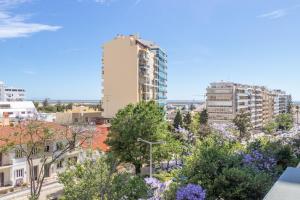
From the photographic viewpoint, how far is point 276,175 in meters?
12.1

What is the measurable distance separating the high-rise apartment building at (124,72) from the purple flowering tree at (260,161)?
168 feet

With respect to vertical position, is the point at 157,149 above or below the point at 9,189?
above

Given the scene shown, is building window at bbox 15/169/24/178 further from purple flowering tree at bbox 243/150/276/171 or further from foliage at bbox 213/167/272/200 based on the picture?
foliage at bbox 213/167/272/200

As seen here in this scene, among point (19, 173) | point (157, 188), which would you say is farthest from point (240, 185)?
point (19, 173)

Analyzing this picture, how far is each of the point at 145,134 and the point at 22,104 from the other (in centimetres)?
7705

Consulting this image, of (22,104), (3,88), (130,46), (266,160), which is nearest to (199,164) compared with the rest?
(266,160)

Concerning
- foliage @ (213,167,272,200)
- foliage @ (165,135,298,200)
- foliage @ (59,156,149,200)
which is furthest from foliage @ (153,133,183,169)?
foliage @ (213,167,272,200)

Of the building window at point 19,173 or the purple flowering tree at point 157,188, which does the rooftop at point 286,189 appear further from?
the building window at point 19,173

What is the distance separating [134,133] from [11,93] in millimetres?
156263

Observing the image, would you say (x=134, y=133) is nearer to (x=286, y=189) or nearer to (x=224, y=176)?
(x=224, y=176)

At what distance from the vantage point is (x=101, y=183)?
1188cm

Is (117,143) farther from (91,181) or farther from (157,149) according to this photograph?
(91,181)

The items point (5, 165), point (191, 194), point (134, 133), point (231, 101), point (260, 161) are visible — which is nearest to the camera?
point (191, 194)

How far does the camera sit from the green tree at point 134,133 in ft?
102
